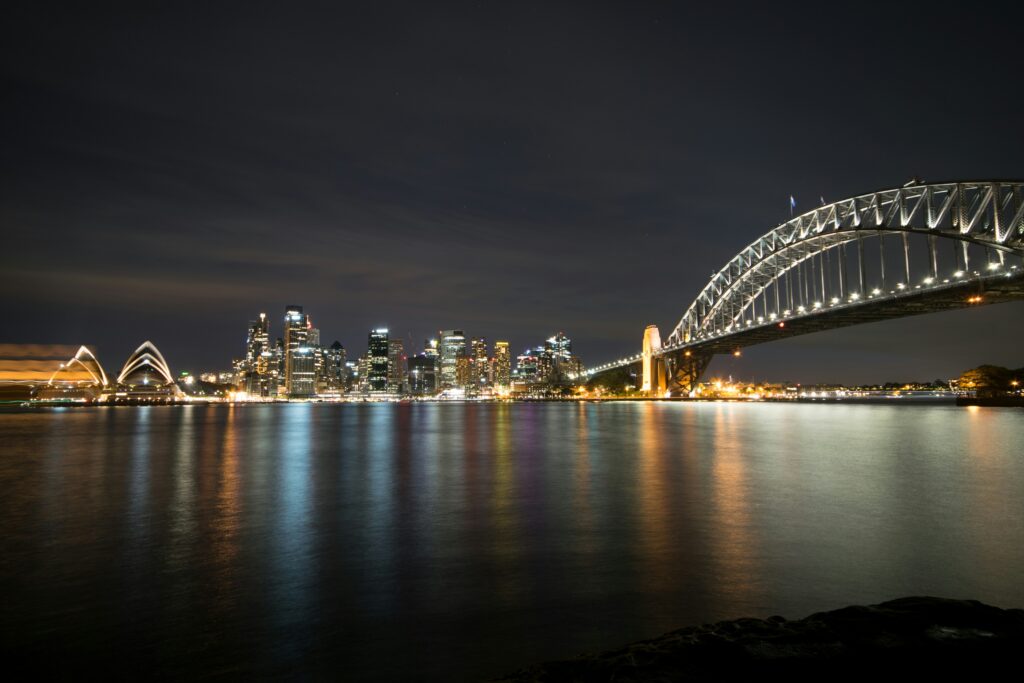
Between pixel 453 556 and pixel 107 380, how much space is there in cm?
17600

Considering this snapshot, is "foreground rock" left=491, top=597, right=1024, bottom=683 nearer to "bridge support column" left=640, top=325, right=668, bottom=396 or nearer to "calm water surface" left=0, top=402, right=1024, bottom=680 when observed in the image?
"calm water surface" left=0, top=402, right=1024, bottom=680

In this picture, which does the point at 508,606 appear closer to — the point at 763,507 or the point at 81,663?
the point at 81,663

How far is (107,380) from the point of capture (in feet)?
513

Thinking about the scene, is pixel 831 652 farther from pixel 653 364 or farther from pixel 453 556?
pixel 653 364

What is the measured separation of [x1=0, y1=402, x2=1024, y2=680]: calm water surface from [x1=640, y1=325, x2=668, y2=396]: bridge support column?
100m

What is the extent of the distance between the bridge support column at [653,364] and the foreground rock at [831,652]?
117632mm

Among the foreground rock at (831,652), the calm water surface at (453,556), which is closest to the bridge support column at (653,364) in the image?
the calm water surface at (453,556)

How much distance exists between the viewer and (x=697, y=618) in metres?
7.43

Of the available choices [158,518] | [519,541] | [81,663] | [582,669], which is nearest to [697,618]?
[582,669]

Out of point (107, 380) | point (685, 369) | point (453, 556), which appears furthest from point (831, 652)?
point (107, 380)

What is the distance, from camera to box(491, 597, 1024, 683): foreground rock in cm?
494

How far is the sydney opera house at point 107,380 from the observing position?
14862cm

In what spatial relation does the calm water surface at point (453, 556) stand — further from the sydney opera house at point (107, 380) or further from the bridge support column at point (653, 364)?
the sydney opera house at point (107, 380)

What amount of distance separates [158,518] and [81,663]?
8.35m
